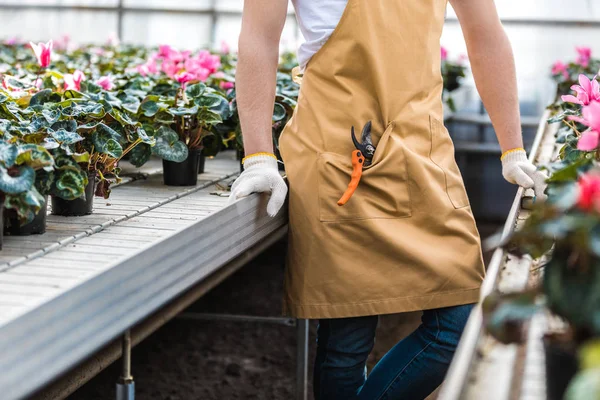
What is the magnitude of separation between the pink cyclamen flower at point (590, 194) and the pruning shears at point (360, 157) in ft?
3.37

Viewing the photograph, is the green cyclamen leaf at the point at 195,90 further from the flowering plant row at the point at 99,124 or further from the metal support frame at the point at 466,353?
the metal support frame at the point at 466,353

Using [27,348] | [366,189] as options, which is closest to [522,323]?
[27,348]

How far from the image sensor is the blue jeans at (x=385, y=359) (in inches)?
78.8

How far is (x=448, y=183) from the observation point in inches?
78.5

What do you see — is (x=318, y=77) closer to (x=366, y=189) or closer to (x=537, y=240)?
(x=366, y=189)

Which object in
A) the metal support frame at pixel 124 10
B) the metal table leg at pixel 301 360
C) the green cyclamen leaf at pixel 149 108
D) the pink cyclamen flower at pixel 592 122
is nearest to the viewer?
the pink cyclamen flower at pixel 592 122

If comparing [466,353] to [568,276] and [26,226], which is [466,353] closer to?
[568,276]

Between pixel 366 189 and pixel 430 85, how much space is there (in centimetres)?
29

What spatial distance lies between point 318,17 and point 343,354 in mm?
783

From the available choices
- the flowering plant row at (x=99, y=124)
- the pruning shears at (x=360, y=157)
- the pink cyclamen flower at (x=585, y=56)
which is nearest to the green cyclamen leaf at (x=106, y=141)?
the flowering plant row at (x=99, y=124)

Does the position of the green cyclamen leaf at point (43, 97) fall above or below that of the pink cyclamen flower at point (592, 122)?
below

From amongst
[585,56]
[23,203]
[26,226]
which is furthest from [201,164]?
[585,56]

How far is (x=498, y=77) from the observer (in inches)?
81.2

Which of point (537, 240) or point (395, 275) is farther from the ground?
point (537, 240)
